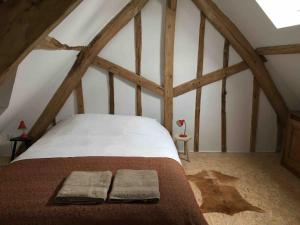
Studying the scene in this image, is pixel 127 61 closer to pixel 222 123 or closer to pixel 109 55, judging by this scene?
pixel 109 55

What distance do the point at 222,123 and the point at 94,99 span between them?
180cm

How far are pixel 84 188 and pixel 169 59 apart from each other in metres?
2.25

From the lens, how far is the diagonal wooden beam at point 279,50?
252cm

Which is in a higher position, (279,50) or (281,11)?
(281,11)

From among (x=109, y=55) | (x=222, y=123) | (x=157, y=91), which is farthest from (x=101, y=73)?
(x=222, y=123)

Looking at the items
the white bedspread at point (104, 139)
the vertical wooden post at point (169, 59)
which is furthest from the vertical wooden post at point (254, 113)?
the white bedspread at point (104, 139)

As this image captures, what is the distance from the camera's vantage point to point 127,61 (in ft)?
11.8

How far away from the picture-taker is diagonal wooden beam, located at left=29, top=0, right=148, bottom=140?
11.1 feet

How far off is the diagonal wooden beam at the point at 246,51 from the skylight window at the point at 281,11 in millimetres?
905

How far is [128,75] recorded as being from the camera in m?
3.60

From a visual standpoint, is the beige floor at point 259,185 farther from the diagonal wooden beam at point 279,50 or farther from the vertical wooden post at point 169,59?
the diagonal wooden beam at point 279,50

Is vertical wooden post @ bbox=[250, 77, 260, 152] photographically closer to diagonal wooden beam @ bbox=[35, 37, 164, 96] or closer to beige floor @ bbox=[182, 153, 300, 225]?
beige floor @ bbox=[182, 153, 300, 225]

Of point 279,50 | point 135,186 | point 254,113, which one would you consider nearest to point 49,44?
point 135,186

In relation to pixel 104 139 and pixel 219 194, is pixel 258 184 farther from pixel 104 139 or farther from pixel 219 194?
pixel 104 139
